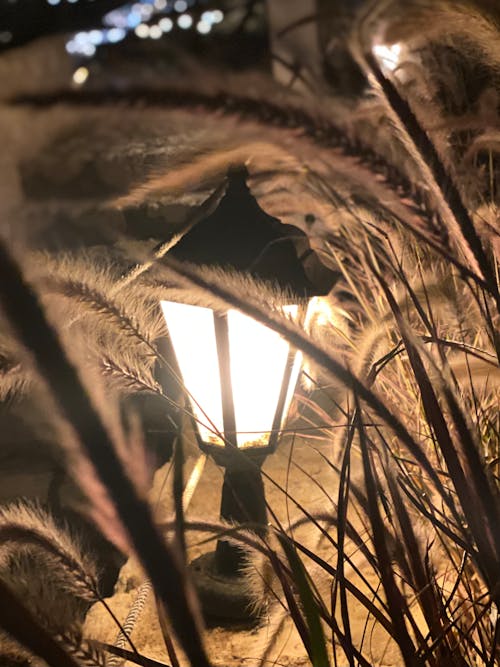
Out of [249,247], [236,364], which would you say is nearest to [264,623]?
[236,364]

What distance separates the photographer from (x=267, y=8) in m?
2.04

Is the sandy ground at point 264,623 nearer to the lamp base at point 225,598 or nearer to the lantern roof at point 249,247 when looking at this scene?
the lamp base at point 225,598

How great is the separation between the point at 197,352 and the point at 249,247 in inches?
6.2

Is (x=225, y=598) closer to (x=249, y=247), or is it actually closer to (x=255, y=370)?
(x=255, y=370)

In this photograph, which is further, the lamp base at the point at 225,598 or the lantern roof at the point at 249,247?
the lamp base at the point at 225,598

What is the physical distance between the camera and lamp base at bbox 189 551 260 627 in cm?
90

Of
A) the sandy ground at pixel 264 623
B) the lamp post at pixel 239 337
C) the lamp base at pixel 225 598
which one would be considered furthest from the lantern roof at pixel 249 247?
the lamp base at pixel 225 598

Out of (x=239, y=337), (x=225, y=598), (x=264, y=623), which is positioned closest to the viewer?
(x=264, y=623)

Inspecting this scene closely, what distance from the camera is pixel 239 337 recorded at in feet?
2.47

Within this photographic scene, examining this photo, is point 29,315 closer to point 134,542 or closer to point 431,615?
point 134,542

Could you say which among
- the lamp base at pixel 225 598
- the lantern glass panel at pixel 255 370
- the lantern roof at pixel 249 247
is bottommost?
the lamp base at pixel 225 598

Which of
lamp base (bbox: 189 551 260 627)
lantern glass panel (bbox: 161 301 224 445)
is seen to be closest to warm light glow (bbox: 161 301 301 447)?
lantern glass panel (bbox: 161 301 224 445)

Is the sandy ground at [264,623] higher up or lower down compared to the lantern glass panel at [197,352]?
lower down

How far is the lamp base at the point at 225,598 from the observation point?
0.90m
